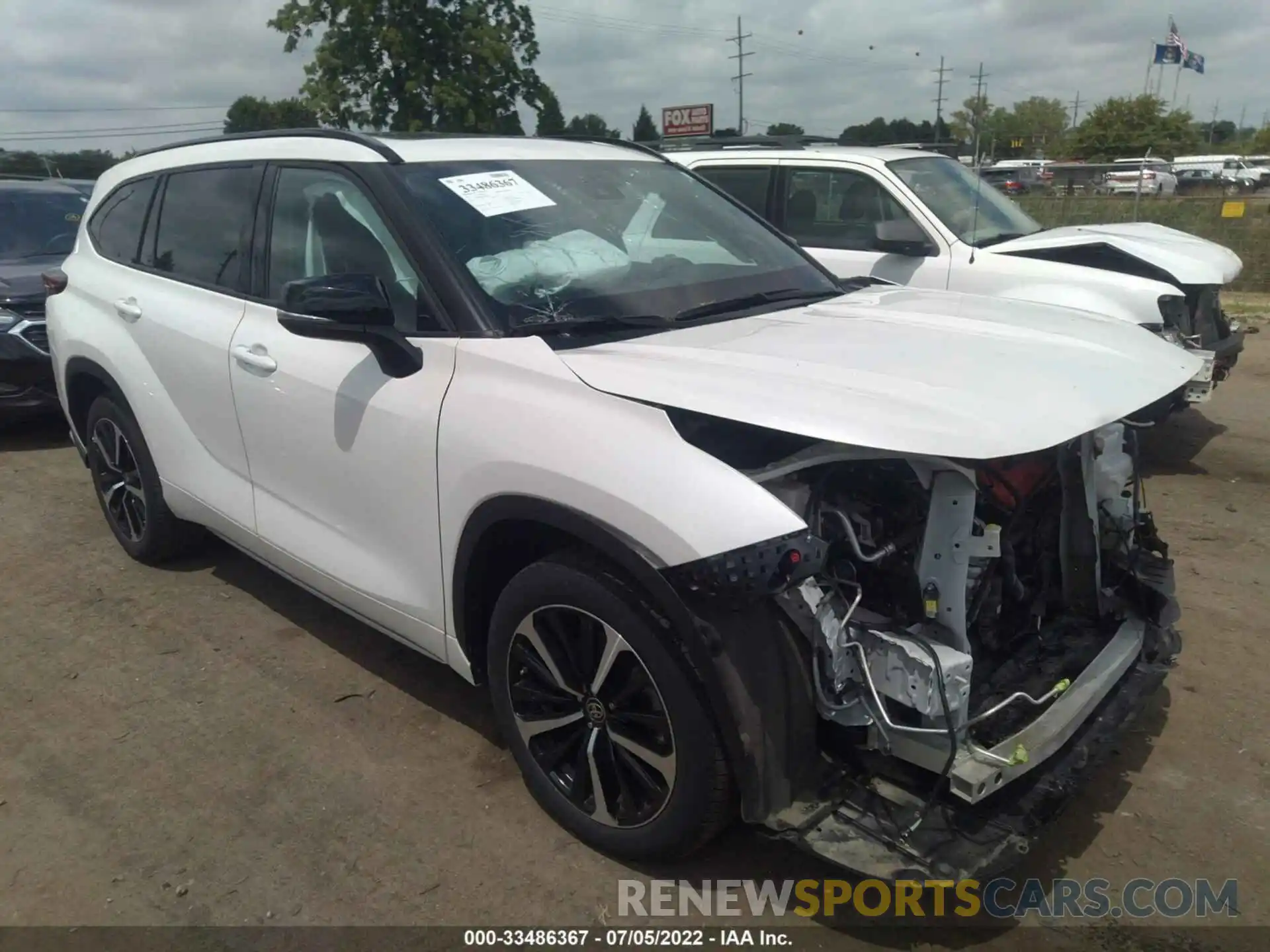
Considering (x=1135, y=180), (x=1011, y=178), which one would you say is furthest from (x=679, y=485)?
(x=1135, y=180)

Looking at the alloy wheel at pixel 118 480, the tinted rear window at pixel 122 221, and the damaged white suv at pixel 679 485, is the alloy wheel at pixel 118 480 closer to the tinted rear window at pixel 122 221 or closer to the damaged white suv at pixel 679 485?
the tinted rear window at pixel 122 221

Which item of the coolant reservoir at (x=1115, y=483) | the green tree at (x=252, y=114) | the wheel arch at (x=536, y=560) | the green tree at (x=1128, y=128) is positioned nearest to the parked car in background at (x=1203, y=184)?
the green tree at (x=1128, y=128)

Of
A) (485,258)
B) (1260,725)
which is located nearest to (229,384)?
(485,258)

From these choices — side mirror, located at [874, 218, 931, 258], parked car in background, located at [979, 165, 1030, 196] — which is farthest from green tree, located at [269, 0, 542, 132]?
side mirror, located at [874, 218, 931, 258]

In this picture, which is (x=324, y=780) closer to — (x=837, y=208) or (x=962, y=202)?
(x=837, y=208)

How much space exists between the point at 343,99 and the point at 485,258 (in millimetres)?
15548

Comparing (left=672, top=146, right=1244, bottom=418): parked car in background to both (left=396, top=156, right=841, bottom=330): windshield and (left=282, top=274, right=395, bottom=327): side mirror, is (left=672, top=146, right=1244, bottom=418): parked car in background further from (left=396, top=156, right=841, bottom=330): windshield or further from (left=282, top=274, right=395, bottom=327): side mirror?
(left=282, top=274, right=395, bottom=327): side mirror

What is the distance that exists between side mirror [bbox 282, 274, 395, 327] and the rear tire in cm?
198

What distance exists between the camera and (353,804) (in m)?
3.04

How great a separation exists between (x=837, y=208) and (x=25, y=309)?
5.76 metres

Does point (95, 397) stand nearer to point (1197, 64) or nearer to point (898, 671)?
point (898, 671)

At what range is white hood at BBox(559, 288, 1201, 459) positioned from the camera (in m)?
2.21

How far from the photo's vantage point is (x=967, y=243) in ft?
21.8

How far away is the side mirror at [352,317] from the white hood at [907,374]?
22.2 inches
